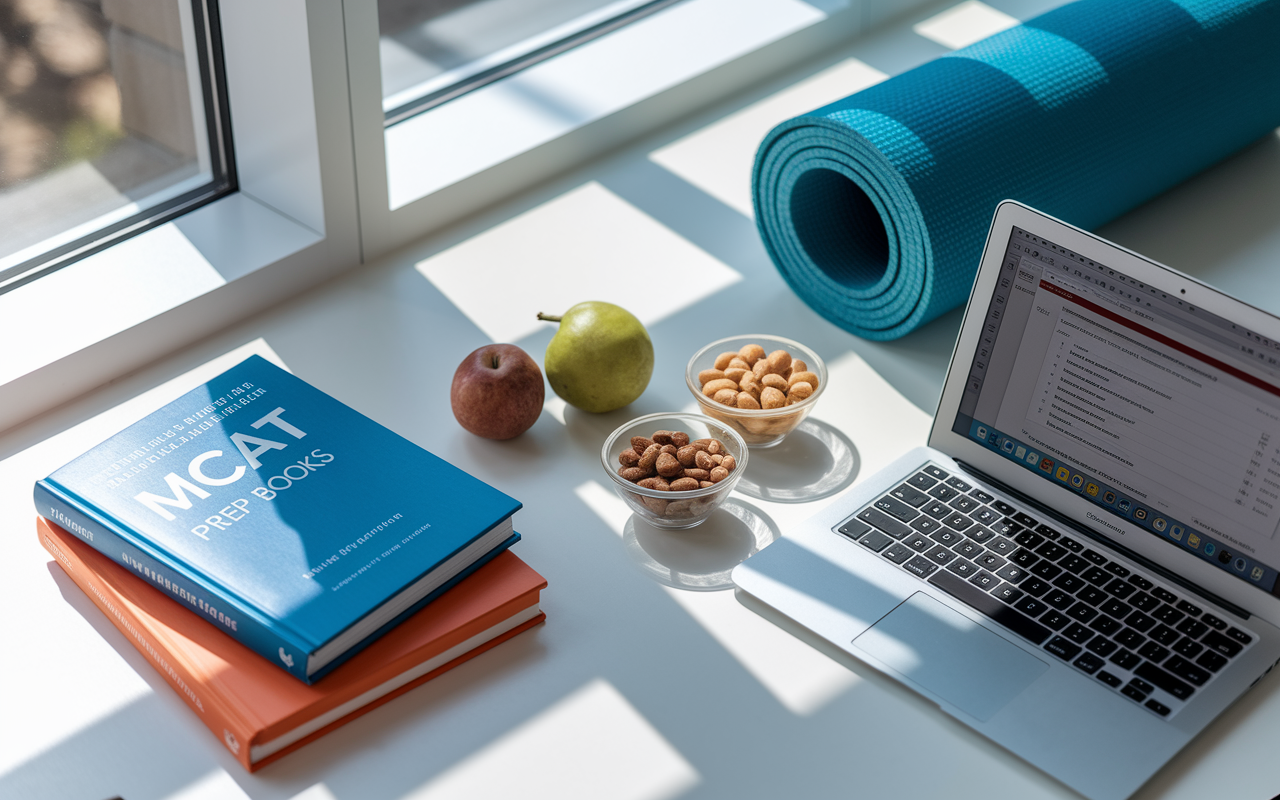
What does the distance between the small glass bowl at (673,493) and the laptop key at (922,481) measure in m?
0.16

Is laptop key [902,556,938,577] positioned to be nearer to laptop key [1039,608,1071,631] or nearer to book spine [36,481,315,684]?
laptop key [1039,608,1071,631]

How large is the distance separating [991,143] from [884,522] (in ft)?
1.54

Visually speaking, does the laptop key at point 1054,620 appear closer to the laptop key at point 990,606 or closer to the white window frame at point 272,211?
the laptop key at point 990,606

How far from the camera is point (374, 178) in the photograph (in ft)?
5.01

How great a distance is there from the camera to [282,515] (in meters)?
1.09

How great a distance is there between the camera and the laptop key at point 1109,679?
1019 mm

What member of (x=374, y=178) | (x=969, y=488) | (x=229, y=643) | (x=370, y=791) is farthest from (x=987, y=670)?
(x=374, y=178)

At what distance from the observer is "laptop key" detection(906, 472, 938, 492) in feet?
3.94

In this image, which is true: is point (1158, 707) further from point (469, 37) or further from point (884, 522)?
point (469, 37)

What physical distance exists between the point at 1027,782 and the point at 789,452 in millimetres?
A: 424

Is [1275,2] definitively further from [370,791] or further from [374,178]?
[370,791]

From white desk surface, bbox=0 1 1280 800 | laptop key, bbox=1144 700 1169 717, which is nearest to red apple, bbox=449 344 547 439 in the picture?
white desk surface, bbox=0 1 1280 800

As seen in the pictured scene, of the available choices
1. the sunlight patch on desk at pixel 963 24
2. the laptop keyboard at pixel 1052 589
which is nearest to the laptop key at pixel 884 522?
the laptop keyboard at pixel 1052 589

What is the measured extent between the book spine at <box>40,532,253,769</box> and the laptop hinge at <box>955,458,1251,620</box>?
683 millimetres
